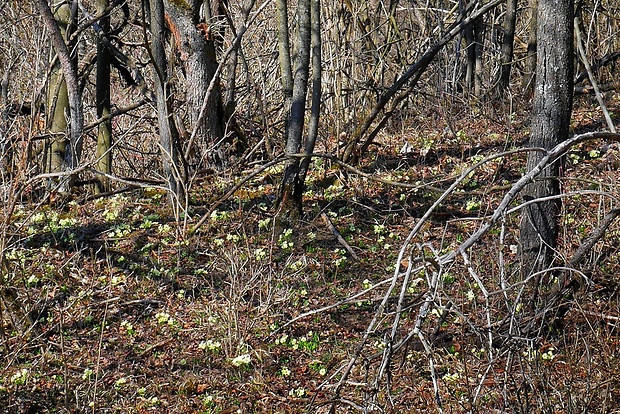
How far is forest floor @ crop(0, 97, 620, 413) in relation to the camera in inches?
195

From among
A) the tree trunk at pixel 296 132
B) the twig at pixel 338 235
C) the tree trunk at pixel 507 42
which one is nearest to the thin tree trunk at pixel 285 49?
the tree trunk at pixel 296 132

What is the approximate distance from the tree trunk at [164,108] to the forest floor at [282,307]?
47 cm

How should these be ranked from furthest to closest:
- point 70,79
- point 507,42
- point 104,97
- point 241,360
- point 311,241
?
point 507,42, point 104,97, point 70,79, point 311,241, point 241,360

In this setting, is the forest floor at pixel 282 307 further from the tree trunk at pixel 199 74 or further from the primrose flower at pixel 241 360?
the tree trunk at pixel 199 74

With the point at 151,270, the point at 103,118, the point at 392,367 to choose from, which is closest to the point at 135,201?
the point at 103,118

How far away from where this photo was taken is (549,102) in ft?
18.0

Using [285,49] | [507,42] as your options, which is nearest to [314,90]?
[285,49]

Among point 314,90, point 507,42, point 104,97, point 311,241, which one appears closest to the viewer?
point 311,241

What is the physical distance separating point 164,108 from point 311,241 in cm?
193

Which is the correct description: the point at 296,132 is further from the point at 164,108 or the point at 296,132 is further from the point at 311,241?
the point at 164,108

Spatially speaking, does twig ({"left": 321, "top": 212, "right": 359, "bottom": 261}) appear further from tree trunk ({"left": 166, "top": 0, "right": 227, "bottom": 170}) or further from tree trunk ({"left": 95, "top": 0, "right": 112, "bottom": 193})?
tree trunk ({"left": 95, "top": 0, "right": 112, "bottom": 193})

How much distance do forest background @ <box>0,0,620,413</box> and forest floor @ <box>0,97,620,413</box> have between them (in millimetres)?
26

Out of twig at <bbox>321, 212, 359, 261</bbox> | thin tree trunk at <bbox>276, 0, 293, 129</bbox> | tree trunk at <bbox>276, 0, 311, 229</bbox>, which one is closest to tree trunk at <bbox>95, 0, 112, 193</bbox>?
thin tree trunk at <bbox>276, 0, 293, 129</bbox>

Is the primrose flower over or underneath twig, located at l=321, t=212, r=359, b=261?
underneath
